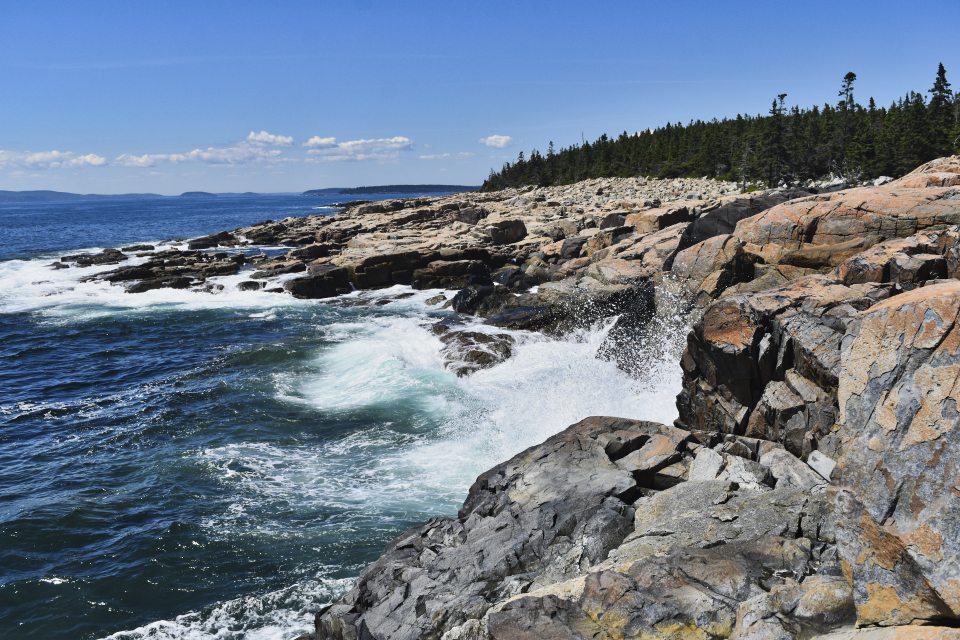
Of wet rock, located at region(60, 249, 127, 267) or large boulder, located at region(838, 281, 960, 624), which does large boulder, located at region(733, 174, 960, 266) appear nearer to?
large boulder, located at region(838, 281, 960, 624)

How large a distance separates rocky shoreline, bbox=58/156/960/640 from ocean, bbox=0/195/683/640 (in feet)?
7.63

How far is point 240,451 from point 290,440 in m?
1.57

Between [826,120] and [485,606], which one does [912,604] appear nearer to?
[485,606]

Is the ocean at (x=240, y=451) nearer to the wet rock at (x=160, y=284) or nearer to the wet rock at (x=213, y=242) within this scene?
the wet rock at (x=160, y=284)

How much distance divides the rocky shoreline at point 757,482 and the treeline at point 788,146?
48.4 metres

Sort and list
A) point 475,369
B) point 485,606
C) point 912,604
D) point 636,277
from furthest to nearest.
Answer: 1. point 636,277
2. point 475,369
3. point 485,606
4. point 912,604

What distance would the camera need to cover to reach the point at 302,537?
14.4 m

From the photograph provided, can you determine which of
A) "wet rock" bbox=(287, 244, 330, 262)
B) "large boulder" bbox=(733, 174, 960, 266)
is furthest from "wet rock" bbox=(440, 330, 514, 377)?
"wet rock" bbox=(287, 244, 330, 262)

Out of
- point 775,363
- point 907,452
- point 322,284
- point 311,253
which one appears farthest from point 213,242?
point 907,452

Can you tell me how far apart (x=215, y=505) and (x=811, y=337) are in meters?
15.4

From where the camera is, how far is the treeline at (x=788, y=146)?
64062 millimetres

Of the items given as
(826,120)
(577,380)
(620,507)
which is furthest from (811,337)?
(826,120)

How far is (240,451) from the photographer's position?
19.2 meters

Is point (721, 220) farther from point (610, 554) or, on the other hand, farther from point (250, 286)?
point (250, 286)
